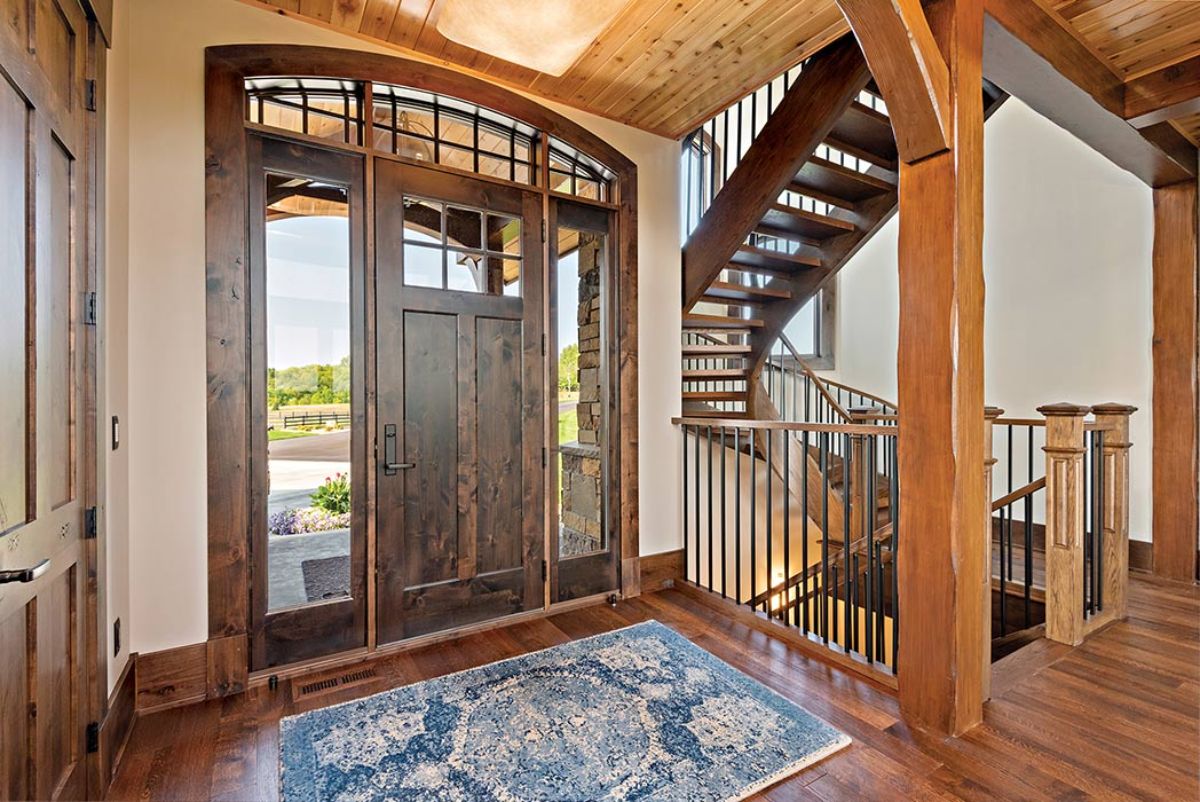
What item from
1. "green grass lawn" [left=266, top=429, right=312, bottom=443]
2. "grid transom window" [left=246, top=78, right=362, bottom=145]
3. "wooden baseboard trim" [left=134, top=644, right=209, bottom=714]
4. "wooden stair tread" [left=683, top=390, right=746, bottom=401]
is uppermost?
"grid transom window" [left=246, top=78, right=362, bottom=145]

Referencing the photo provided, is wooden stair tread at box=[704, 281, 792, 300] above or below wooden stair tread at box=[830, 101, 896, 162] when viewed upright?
below

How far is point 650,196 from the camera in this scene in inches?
137

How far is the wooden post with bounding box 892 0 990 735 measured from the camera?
6.41ft

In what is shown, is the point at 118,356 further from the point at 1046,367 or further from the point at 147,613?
the point at 1046,367

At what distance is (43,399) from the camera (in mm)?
1353

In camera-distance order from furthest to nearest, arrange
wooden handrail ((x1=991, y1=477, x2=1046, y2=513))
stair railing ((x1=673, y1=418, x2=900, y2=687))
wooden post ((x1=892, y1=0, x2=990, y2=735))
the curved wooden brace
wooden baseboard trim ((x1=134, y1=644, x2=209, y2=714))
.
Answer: wooden handrail ((x1=991, y1=477, x2=1046, y2=513)) < stair railing ((x1=673, y1=418, x2=900, y2=687)) < wooden baseboard trim ((x1=134, y1=644, x2=209, y2=714)) < wooden post ((x1=892, y1=0, x2=990, y2=735)) < the curved wooden brace

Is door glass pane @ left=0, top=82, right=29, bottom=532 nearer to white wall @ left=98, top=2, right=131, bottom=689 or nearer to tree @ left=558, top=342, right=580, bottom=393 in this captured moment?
white wall @ left=98, top=2, right=131, bottom=689

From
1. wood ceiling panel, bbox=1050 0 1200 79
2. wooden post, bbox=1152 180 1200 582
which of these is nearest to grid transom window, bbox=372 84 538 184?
wood ceiling panel, bbox=1050 0 1200 79

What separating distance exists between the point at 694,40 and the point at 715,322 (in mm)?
2016

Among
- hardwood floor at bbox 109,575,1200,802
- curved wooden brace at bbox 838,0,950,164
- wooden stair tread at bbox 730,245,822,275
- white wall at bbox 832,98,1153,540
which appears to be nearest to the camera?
hardwood floor at bbox 109,575,1200,802

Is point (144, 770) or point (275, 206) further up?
point (275, 206)

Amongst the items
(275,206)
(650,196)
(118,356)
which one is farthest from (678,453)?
(118,356)

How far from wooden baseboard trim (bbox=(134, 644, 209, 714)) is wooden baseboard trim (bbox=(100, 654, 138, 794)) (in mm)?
29

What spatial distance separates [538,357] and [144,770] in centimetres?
222
